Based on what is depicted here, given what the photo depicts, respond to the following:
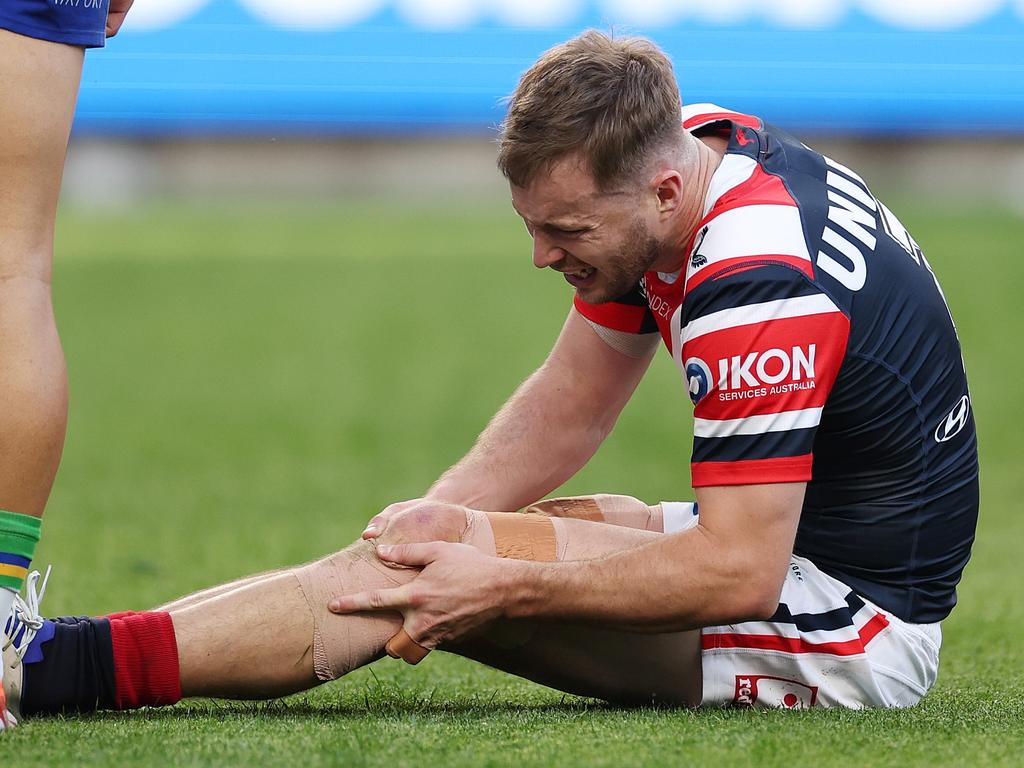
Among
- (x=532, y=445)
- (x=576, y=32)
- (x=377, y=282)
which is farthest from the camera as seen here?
(x=576, y=32)

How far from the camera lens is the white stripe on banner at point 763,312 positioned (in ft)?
7.57

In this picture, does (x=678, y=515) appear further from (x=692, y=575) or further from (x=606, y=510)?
(x=692, y=575)

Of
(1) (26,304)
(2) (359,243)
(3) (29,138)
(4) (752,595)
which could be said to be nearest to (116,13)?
(3) (29,138)

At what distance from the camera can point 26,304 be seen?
2.33 m

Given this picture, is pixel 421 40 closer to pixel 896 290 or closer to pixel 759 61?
pixel 759 61

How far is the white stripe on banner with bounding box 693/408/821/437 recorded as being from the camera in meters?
2.31

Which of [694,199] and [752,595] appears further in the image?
[694,199]

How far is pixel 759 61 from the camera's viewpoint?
1647 cm

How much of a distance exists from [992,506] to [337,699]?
4.19m

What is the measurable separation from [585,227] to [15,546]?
3.51 ft

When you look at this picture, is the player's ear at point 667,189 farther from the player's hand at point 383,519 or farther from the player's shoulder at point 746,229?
the player's hand at point 383,519

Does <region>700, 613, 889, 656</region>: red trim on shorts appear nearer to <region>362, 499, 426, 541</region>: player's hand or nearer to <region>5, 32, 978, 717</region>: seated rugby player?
<region>5, 32, 978, 717</region>: seated rugby player

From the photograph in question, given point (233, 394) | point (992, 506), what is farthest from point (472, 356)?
point (992, 506)

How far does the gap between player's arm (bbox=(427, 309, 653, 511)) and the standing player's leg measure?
3.19ft
